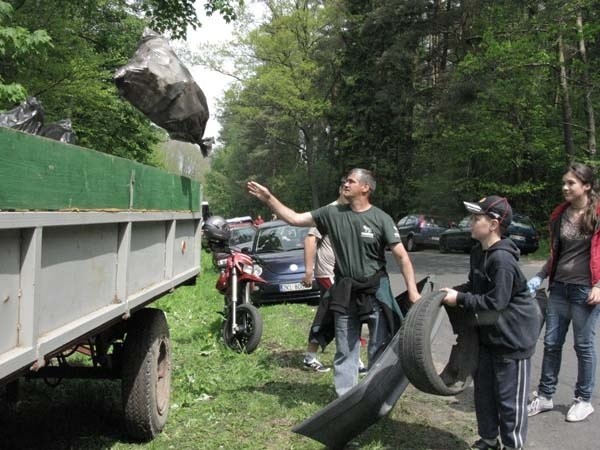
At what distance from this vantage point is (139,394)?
3.89 metres

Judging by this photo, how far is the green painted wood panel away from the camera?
2.16 meters

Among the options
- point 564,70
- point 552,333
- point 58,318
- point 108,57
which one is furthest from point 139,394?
point 564,70

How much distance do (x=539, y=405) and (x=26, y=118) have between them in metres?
4.27

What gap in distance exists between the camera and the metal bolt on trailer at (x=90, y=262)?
218cm

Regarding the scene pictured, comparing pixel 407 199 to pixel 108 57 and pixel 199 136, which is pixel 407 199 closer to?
pixel 108 57

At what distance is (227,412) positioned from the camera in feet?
16.0

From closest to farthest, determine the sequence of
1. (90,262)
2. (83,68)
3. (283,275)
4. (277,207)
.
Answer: (90,262) → (277,207) → (283,275) → (83,68)

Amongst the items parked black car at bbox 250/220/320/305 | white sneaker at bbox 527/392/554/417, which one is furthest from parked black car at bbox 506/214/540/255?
white sneaker at bbox 527/392/554/417

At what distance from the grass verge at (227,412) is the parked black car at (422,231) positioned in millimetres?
19072

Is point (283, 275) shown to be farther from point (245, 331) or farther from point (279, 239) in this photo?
point (245, 331)

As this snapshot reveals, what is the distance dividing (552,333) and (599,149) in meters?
18.2

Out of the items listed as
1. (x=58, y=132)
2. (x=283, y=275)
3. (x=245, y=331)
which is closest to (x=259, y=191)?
(x=58, y=132)

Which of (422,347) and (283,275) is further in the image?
(283,275)

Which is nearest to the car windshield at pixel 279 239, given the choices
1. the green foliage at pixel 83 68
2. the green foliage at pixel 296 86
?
the green foliage at pixel 83 68
